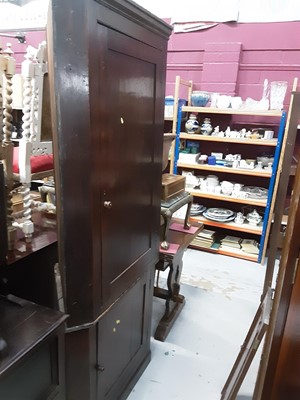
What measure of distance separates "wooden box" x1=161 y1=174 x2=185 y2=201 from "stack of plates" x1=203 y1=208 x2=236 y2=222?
4.05 feet

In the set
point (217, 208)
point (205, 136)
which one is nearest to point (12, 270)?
point (205, 136)

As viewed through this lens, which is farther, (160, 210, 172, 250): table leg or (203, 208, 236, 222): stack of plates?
(203, 208, 236, 222): stack of plates

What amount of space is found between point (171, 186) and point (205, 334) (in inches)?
40.5

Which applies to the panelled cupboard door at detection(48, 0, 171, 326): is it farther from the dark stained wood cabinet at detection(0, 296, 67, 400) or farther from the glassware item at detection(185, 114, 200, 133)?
the glassware item at detection(185, 114, 200, 133)

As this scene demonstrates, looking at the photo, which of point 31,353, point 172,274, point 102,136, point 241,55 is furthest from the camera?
point 241,55

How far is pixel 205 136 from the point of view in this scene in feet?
10.1

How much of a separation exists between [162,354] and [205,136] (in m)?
2.02

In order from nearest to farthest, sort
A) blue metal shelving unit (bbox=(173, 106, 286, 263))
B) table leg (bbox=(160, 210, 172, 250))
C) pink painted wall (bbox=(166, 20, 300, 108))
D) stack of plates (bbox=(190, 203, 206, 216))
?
table leg (bbox=(160, 210, 172, 250)) < blue metal shelving unit (bbox=(173, 106, 286, 263)) < pink painted wall (bbox=(166, 20, 300, 108)) < stack of plates (bbox=(190, 203, 206, 216))

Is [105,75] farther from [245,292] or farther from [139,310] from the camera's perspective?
[245,292]

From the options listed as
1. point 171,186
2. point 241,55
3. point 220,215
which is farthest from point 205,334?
point 241,55

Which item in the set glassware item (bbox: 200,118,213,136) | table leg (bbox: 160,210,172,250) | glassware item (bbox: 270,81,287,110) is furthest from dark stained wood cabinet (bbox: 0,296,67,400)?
glassware item (bbox: 270,81,287,110)

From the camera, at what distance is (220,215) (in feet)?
10.5

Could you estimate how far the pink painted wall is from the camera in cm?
296

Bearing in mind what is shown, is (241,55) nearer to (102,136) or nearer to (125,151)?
(125,151)
